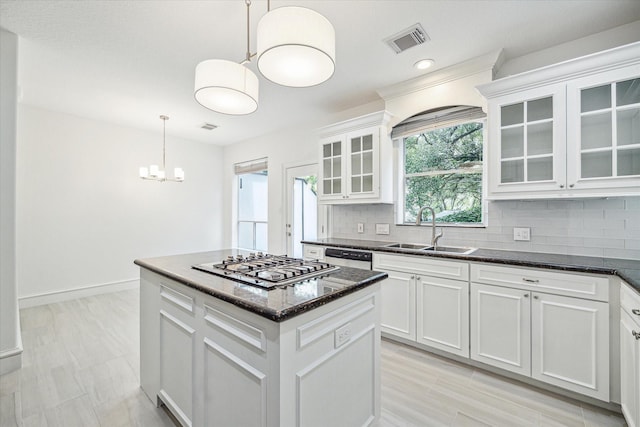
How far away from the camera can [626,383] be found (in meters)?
1.63

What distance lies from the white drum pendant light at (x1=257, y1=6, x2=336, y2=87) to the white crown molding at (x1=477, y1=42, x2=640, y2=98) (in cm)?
175

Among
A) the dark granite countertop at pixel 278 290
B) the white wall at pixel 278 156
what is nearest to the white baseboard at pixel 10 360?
the dark granite countertop at pixel 278 290

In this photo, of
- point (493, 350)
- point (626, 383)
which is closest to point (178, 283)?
point (493, 350)

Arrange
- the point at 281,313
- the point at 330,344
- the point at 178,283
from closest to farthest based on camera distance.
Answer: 1. the point at 281,313
2. the point at 330,344
3. the point at 178,283

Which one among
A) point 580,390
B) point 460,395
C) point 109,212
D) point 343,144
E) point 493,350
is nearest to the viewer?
point 580,390

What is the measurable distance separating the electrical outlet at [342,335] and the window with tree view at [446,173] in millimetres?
2154

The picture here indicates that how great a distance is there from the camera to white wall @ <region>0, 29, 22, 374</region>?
7.54ft

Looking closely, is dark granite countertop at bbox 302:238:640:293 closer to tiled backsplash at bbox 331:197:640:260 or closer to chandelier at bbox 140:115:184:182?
tiled backsplash at bbox 331:197:640:260

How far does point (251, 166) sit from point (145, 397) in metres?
4.19

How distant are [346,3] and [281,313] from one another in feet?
6.88

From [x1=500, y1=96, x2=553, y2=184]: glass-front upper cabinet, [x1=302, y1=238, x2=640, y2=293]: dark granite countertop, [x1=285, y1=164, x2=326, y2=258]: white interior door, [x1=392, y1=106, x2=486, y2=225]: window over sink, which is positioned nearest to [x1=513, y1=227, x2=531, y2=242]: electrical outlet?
[x1=302, y1=238, x2=640, y2=293]: dark granite countertop

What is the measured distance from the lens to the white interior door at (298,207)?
4.61 m

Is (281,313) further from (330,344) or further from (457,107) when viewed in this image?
(457,107)

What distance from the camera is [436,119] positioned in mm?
3018
